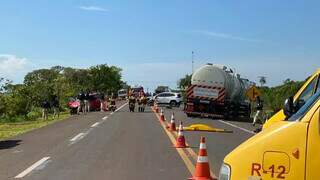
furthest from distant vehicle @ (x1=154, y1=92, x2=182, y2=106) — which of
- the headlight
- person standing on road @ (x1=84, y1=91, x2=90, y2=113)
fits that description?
the headlight

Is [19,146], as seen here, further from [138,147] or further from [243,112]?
[243,112]

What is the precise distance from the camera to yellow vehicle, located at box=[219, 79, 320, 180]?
4.66 meters

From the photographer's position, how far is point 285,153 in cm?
476

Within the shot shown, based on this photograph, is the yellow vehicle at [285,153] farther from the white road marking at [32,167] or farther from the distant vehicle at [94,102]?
the distant vehicle at [94,102]

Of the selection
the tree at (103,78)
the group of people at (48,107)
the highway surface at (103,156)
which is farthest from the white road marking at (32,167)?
the tree at (103,78)

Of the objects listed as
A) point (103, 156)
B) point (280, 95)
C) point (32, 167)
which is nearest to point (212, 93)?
point (280, 95)

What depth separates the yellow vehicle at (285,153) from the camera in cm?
466

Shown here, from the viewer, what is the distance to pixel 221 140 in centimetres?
2098

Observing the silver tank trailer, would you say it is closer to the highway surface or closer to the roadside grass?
the roadside grass

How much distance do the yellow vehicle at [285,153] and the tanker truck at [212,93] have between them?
111 feet

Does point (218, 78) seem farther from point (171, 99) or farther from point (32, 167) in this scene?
point (171, 99)

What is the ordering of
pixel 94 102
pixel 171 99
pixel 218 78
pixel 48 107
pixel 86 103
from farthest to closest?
1. pixel 171 99
2. pixel 94 102
3. pixel 86 103
4. pixel 48 107
5. pixel 218 78

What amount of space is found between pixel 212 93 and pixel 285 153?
34.4 metres

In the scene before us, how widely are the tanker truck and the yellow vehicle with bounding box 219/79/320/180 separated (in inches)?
1331
